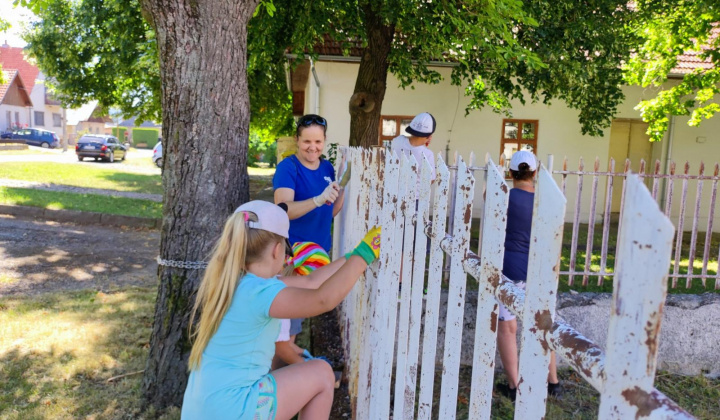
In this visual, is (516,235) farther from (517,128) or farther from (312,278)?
(517,128)

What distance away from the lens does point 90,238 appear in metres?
9.98

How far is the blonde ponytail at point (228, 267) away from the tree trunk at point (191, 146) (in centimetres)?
124

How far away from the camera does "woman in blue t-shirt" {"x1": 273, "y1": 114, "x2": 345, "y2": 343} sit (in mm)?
3402

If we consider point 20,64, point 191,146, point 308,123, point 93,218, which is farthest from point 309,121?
point 20,64

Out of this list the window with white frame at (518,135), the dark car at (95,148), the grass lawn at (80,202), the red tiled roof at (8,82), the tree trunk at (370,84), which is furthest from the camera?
the red tiled roof at (8,82)

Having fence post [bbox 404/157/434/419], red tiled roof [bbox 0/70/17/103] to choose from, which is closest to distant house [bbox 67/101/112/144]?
red tiled roof [bbox 0/70/17/103]

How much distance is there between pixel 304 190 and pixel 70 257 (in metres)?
6.05

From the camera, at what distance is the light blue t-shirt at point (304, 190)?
3.50m

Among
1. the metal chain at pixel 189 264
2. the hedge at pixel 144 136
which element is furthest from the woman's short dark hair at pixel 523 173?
the hedge at pixel 144 136

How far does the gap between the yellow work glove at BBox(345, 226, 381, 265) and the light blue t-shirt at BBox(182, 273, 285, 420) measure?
0.37m

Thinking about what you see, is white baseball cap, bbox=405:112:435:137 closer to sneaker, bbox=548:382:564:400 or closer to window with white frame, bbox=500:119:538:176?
sneaker, bbox=548:382:564:400

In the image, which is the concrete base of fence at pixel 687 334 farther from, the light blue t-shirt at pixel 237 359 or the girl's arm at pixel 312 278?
the light blue t-shirt at pixel 237 359

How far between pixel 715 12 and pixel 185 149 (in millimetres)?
7852

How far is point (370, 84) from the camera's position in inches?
332
